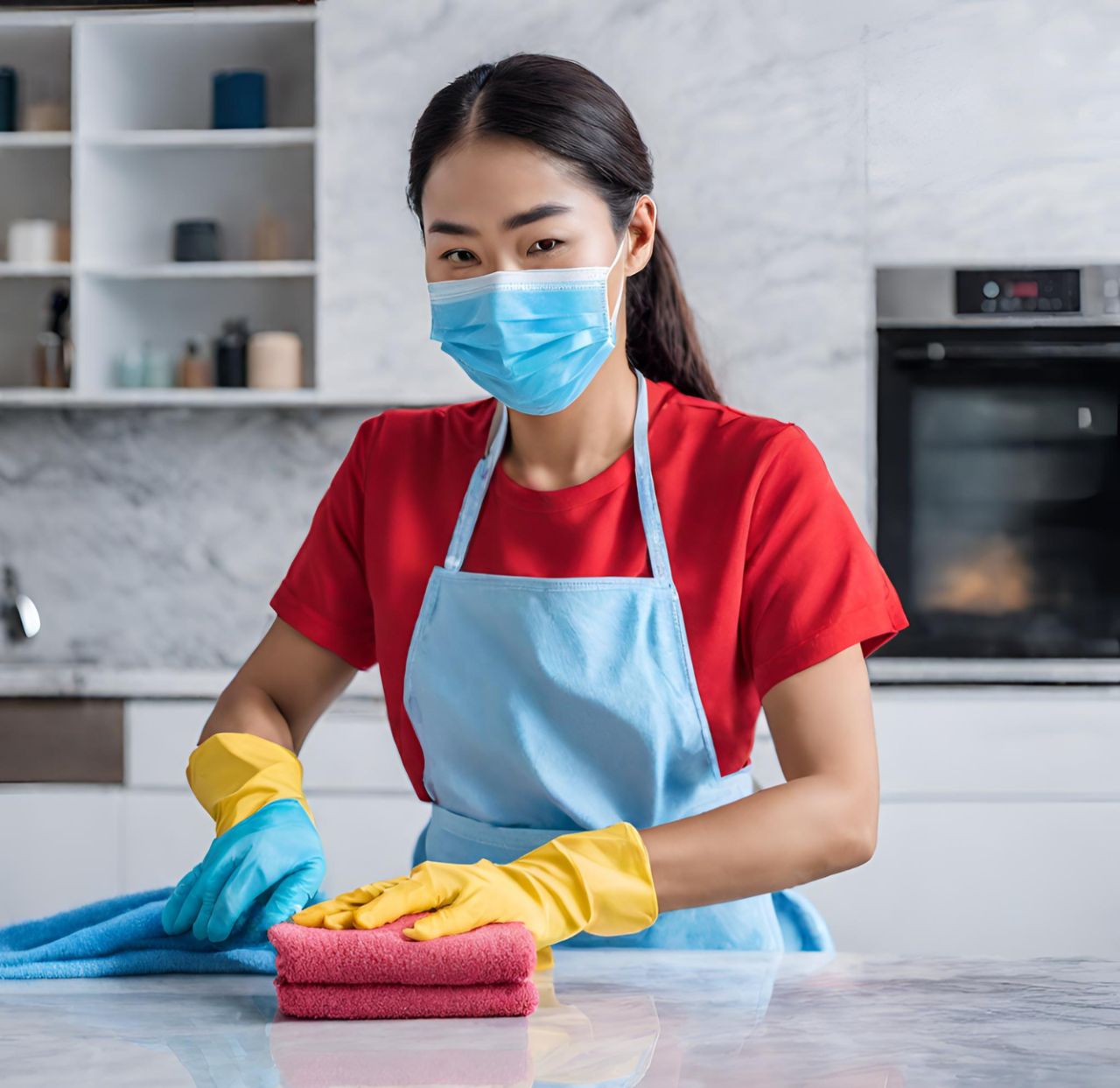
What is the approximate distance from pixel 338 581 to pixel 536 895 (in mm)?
450

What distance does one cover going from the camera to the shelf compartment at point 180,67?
2.33 metres

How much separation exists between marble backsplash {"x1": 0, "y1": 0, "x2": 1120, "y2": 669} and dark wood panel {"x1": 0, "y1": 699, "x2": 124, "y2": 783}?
78cm

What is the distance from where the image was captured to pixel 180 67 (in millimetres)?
2512

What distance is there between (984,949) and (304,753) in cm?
131

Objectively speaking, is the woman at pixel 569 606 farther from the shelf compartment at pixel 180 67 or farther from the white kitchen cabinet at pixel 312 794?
the shelf compartment at pixel 180 67

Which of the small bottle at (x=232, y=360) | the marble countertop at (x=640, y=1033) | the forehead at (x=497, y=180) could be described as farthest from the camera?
the small bottle at (x=232, y=360)

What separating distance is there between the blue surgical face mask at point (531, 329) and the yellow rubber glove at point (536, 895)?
419mm

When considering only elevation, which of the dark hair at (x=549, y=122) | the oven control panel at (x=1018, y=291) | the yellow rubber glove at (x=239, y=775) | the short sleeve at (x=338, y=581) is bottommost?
the yellow rubber glove at (x=239, y=775)

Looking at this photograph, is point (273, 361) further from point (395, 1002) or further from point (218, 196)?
point (395, 1002)

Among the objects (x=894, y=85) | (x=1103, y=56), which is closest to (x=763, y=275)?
(x=894, y=85)

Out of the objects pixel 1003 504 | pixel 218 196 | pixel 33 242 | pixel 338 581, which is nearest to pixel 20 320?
pixel 33 242

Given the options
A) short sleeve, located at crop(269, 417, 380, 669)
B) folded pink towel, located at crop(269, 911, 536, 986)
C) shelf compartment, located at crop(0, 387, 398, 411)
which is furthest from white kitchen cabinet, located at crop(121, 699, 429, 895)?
folded pink towel, located at crop(269, 911, 536, 986)

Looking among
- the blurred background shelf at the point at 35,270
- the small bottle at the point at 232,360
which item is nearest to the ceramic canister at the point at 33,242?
the blurred background shelf at the point at 35,270

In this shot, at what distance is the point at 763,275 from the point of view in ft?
7.23
